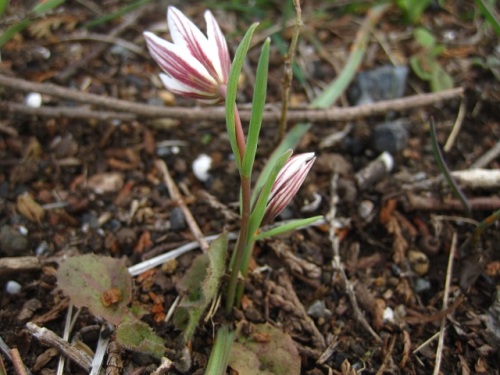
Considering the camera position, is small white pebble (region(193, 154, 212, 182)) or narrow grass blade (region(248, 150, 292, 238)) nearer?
narrow grass blade (region(248, 150, 292, 238))

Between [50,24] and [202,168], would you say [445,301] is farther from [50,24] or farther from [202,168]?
[50,24]

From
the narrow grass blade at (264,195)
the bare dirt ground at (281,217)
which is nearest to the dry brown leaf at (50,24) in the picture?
the bare dirt ground at (281,217)

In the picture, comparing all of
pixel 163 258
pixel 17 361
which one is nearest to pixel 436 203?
pixel 163 258

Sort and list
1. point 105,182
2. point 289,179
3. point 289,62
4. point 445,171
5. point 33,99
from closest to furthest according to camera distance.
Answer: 1. point 289,179
2. point 289,62
3. point 445,171
4. point 105,182
5. point 33,99

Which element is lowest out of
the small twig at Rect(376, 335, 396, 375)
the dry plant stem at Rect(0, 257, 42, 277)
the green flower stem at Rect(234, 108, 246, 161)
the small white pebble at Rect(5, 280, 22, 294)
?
the small twig at Rect(376, 335, 396, 375)

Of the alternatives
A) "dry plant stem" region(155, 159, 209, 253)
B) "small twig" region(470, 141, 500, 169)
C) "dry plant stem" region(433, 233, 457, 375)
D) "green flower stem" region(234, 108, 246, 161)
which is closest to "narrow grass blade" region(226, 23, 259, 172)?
"green flower stem" region(234, 108, 246, 161)

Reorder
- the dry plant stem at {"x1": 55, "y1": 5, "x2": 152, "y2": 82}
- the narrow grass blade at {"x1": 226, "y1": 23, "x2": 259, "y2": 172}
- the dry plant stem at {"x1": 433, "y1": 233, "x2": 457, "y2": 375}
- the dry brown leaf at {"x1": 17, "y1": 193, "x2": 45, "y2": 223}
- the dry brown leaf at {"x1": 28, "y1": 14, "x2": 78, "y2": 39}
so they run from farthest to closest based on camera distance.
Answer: the dry brown leaf at {"x1": 28, "y1": 14, "x2": 78, "y2": 39} < the dry plant stem at {"x1": 55, "y1": 5, "x2": 152, "y2": 82} < the dry brown leaf at {"x1": 17, "y1": 193, "x2": 45, "y2": 223} < the dry plant stem at {"x1": 433, "y1": 233, "x2": 457, "y2": 375} < the narrow grass blade at {"x1": 226, "y1": 23, "x2": 259, "y2": 172}

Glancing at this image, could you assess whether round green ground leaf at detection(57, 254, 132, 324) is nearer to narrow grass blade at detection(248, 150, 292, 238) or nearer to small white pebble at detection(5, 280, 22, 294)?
small white pebble at detection(5, 280, 22, 294)

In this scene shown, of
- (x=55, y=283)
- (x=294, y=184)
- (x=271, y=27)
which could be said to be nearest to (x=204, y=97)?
(x=294, y=184)
